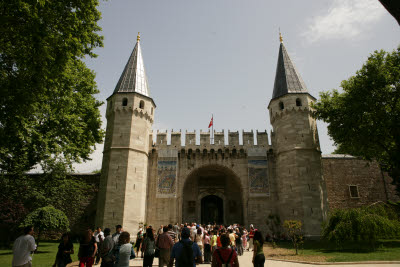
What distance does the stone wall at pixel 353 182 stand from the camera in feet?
73.5

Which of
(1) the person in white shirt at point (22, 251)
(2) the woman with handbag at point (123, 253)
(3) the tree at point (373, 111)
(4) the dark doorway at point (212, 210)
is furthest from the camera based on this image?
(4) the dark doorway at point (212, 210)

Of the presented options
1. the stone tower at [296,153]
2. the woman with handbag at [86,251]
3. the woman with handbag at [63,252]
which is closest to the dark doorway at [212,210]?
the stone tower at [296,153]

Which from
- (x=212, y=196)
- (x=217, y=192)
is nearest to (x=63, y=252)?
(x=217, y=192)

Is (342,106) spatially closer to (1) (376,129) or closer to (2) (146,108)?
(1) (376,129)

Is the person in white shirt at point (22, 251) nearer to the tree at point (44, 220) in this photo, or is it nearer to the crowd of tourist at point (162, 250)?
→ the crowd of tourist at point (162, 250)

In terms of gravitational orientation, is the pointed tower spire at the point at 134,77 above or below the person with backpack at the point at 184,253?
above

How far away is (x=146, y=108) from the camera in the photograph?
22.1 metres

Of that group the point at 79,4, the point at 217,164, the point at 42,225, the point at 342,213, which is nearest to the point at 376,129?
the point at 342,213

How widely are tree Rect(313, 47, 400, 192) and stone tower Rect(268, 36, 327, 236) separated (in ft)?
8.20

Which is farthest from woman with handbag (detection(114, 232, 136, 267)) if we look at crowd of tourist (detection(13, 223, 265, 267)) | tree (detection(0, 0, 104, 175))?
tree (detection(0, 0, 104, 175))

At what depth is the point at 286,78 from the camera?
23000mm

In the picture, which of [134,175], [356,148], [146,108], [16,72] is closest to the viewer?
[16,72]

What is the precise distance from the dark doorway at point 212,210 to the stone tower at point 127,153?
19.6 feet

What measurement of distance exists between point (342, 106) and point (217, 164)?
10416mm
